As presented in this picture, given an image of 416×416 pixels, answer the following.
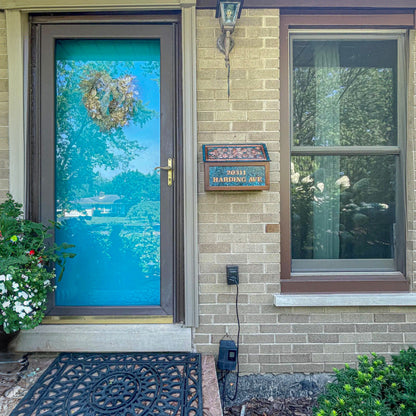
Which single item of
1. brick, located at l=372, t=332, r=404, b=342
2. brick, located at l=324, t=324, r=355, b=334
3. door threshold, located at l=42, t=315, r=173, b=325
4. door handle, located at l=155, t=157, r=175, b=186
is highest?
door handle, located at l=155, t=157, r=175, b=186

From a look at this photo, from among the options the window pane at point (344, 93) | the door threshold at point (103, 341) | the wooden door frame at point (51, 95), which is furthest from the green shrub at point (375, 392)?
the window pane at point (344, 93)

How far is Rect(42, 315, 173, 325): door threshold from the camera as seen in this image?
2359 millimetres

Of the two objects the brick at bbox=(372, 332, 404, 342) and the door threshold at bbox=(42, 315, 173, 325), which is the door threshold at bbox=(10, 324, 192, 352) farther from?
the brick at bbox=(372, 332, 404, 342)

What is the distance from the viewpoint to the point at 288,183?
2.36 metres

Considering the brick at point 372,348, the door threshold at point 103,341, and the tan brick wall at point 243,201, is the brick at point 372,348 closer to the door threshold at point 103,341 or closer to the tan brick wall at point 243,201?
the tan brick wall at point 243,201

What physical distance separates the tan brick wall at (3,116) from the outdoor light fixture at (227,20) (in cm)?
163

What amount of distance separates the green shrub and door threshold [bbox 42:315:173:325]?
1.26 meters

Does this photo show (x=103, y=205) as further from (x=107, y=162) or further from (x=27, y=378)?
(x=27, y=378)

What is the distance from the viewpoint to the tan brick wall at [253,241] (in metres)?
2.29

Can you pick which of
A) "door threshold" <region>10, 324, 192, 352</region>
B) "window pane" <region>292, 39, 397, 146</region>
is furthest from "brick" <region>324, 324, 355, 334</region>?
"window pane" <region>292, 39, 397, 146</region>

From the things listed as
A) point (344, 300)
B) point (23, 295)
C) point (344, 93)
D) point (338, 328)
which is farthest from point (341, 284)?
point (23, 295)

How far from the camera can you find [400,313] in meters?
2.32

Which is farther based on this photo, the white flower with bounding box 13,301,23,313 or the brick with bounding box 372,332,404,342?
the brick with bounding box 372,332,404,342

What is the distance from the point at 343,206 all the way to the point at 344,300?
2.43 feet
